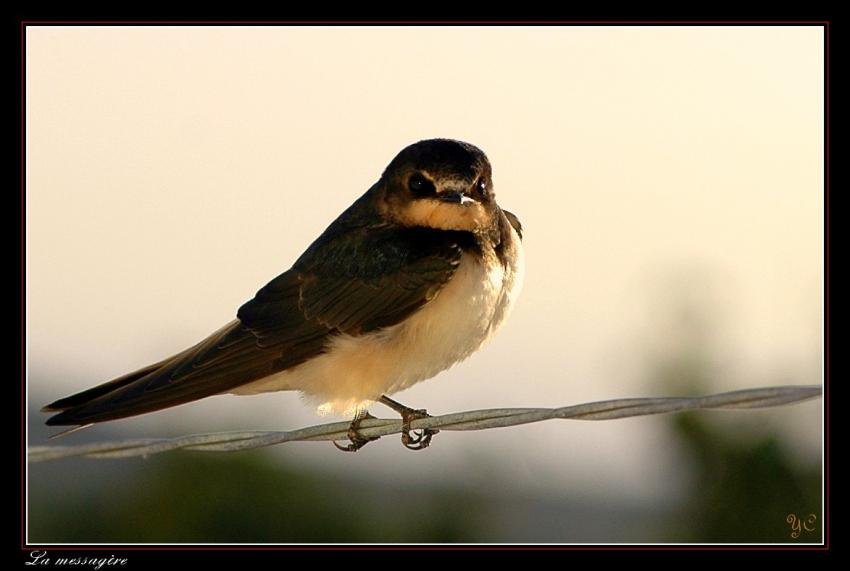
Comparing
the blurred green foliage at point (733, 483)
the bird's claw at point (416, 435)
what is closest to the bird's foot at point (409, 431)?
the bird's claw at point (416, 435)

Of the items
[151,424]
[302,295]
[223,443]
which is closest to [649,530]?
[151,424]

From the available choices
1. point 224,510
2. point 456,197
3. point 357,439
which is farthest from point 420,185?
point 224,510

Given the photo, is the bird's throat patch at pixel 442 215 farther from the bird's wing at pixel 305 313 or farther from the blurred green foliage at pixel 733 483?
the blurred green foliage at pixel 733 483

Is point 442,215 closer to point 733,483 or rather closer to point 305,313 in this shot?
point 305,313

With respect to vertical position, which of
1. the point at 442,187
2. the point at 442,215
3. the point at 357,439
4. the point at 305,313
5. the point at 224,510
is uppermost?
the point at 442,187

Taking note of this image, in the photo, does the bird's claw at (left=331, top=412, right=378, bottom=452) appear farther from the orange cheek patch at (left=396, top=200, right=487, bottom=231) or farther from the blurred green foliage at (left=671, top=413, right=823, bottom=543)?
the blurred green foliage at (left=671, top=413, right=823, bottom=543)
